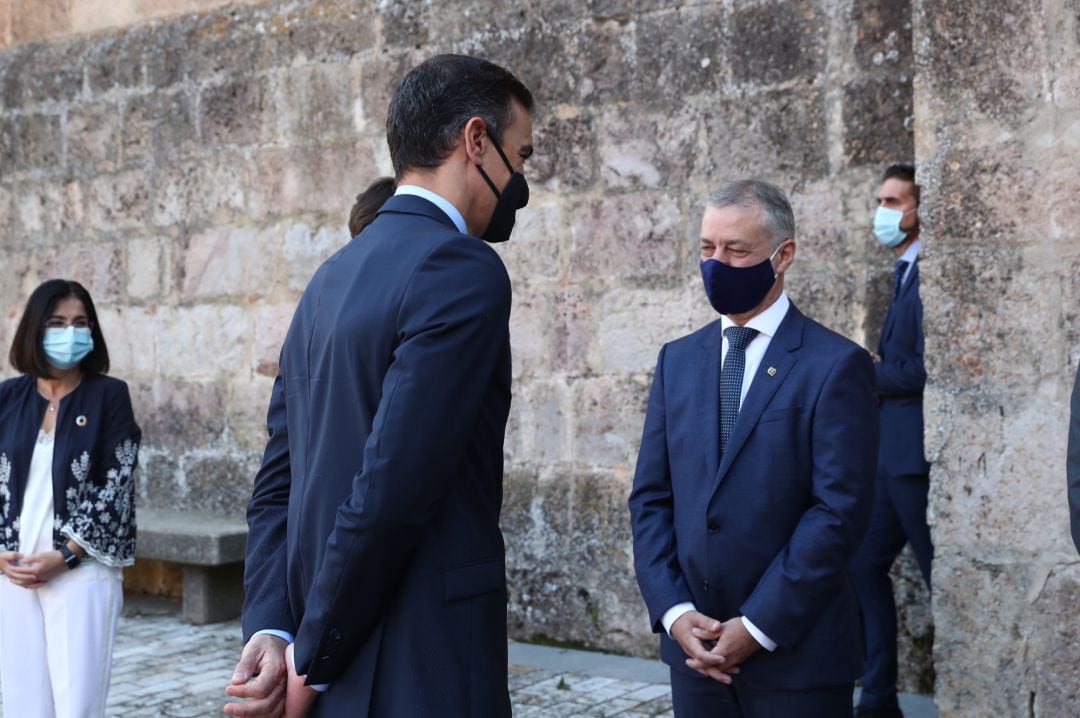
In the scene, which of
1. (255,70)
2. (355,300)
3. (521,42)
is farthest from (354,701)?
(255,70)

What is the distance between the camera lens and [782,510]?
2.96 m

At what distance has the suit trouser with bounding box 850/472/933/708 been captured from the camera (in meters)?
4.66

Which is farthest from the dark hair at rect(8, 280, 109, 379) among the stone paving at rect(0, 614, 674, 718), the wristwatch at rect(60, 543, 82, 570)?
the stone paving at rect(0, 614, 674, 718)

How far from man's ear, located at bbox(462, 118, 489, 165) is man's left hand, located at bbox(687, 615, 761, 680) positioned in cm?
123

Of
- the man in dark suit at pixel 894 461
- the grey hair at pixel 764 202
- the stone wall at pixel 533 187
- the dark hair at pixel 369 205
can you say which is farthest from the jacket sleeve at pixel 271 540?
the stone wall at pixel 533 187

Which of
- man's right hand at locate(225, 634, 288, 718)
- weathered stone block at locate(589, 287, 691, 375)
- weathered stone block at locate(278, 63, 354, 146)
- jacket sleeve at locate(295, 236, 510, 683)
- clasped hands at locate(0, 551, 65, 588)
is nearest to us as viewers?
jacket sleeve at locate(295, 236, 510, 683)

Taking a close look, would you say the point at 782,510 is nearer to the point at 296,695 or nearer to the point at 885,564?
the point at 296,695

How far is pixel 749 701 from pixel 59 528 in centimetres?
233

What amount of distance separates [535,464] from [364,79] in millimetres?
2069

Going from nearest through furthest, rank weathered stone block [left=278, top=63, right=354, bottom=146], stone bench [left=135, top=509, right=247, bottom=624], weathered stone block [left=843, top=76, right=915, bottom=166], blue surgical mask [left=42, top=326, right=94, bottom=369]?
blue surgical mask [left=42, top=326, right=94, bottom=369] → weathered stone block [left=843, top=76, right=915, bottom=166] → stone bench [left=135, top=509, right=247, bottom=624] → weathered stone block [left=278, top=63, right=354, bottom=146]

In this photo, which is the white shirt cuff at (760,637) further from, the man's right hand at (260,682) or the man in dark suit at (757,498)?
the man's right hand at (260,682)

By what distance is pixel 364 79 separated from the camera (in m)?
A: 6.44

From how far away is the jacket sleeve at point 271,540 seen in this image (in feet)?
7.39

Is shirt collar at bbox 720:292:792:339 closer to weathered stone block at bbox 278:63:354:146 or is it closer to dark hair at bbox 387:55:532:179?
dark hair at bbox 387:55:532:179
